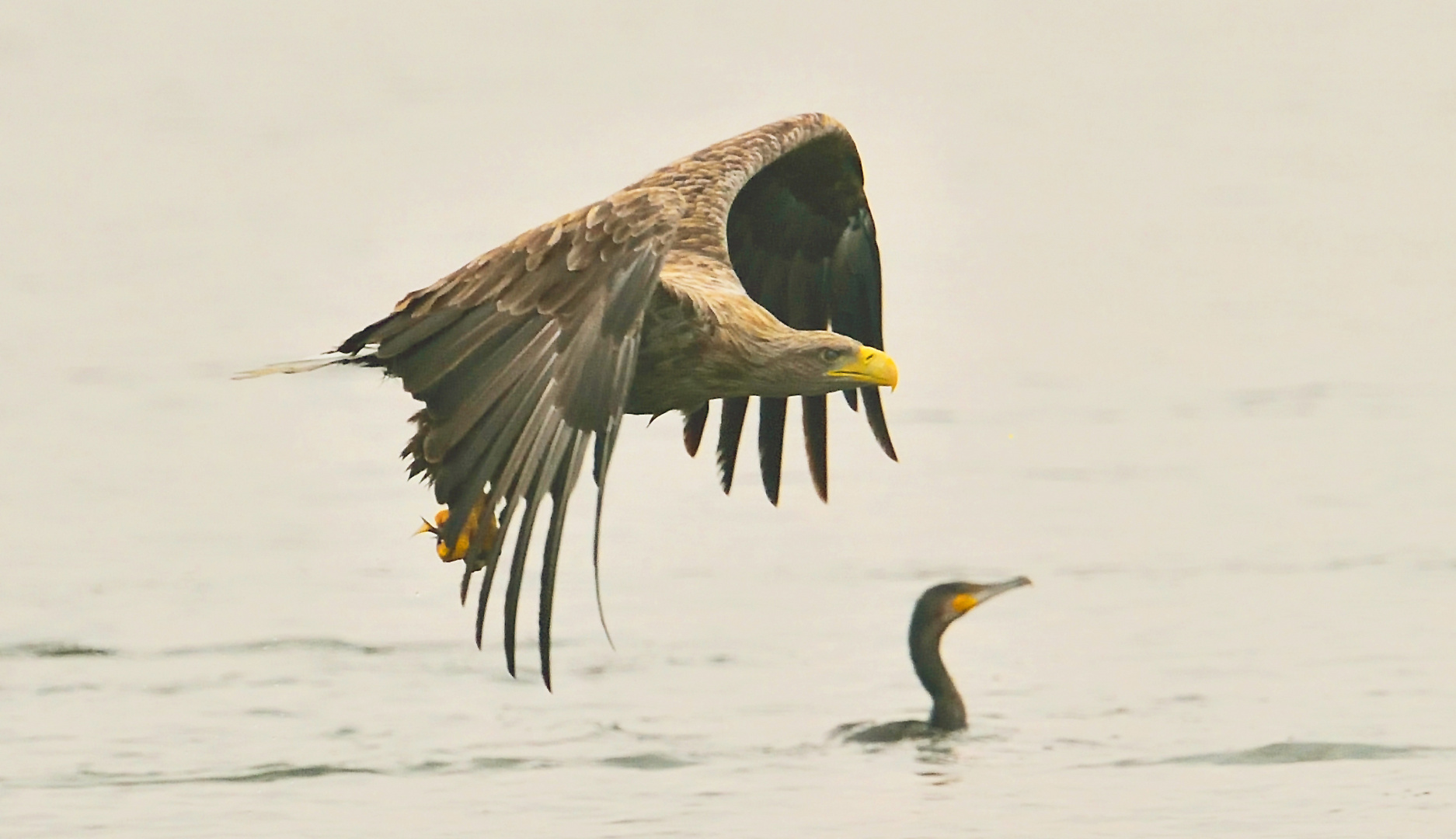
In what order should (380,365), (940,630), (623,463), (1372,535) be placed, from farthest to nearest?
(623,463) → (1372,535) → (940,630) → (380,365)

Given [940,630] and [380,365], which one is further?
[940,630]

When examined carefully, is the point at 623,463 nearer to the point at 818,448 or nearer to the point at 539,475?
the point at 818,448

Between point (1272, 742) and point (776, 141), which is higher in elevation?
point (776, 141)

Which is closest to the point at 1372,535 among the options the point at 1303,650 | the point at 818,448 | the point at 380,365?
the point at 1303,650

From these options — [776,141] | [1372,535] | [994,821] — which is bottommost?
[994,821]

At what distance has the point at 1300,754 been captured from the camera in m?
10.5

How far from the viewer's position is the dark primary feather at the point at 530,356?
839 cm

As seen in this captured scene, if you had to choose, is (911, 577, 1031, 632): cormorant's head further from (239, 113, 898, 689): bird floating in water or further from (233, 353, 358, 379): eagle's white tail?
(233, 353, 358, 379): eagle's white tail

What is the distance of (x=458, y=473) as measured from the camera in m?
8.45

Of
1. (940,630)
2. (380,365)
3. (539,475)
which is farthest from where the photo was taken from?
(940,630)

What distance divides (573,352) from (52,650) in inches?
161

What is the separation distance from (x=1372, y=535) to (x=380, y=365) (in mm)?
5194

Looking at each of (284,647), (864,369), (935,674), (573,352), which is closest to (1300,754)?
(935,674)

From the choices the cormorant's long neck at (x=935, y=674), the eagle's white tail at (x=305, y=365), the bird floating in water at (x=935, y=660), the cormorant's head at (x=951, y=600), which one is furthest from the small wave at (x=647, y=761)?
the eagle's white tail at (x=305, y=365)
